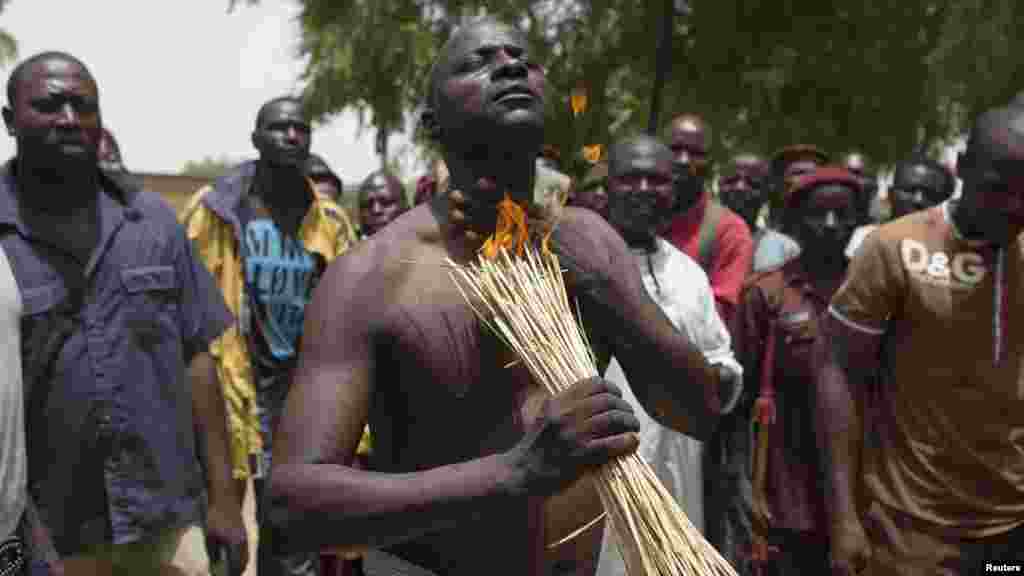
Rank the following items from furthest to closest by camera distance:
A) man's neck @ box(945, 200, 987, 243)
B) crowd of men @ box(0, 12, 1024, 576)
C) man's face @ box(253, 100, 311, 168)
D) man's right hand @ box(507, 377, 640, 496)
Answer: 1. man's face @ box(253, 100, 311, 168)
2. man's neck @ box(945, 200, 987, 243)
3. crowd of men @ box(0, 12, 1024, 576)
4. man's right hand @ box(507, 377, 640, 496)

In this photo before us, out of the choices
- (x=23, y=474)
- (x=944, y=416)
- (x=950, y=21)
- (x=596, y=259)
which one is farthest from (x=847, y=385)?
(x=950, y=21)

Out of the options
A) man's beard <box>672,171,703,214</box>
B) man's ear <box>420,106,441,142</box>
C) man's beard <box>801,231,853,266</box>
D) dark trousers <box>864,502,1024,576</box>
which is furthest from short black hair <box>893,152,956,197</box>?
man's ear <box>420,106,441,142</box>

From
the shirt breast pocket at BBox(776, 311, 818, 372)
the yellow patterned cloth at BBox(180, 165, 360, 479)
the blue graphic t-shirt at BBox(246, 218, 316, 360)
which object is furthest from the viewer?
the blue graphic t-shirt at BBox(246, 218, 316, 360)

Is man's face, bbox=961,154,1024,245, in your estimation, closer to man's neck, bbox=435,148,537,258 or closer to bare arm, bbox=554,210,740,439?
bare arm, bbox=554,210,740,439

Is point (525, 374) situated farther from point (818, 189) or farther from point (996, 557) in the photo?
point (818, 189)

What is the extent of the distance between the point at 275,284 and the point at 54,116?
1.85 m

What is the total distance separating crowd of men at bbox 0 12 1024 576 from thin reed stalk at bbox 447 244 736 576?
0.23 feet

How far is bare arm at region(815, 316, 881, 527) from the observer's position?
3.70 m

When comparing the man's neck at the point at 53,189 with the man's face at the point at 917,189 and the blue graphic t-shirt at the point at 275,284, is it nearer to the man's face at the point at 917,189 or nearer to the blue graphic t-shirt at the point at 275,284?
the blue graphic t-shirt at the point at 275,284

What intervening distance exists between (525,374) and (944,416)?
5.49 ft

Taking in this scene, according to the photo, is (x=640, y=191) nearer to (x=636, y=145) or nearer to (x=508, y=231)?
(x=636, y=145)

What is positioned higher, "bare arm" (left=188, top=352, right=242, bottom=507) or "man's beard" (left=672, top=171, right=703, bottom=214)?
"man's beard" (left=672, top=171, right=703, bottom=214)

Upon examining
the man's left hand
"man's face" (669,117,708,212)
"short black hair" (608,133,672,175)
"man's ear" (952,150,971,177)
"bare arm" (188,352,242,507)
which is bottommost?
the man's left hand

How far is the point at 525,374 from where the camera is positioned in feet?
7.68
